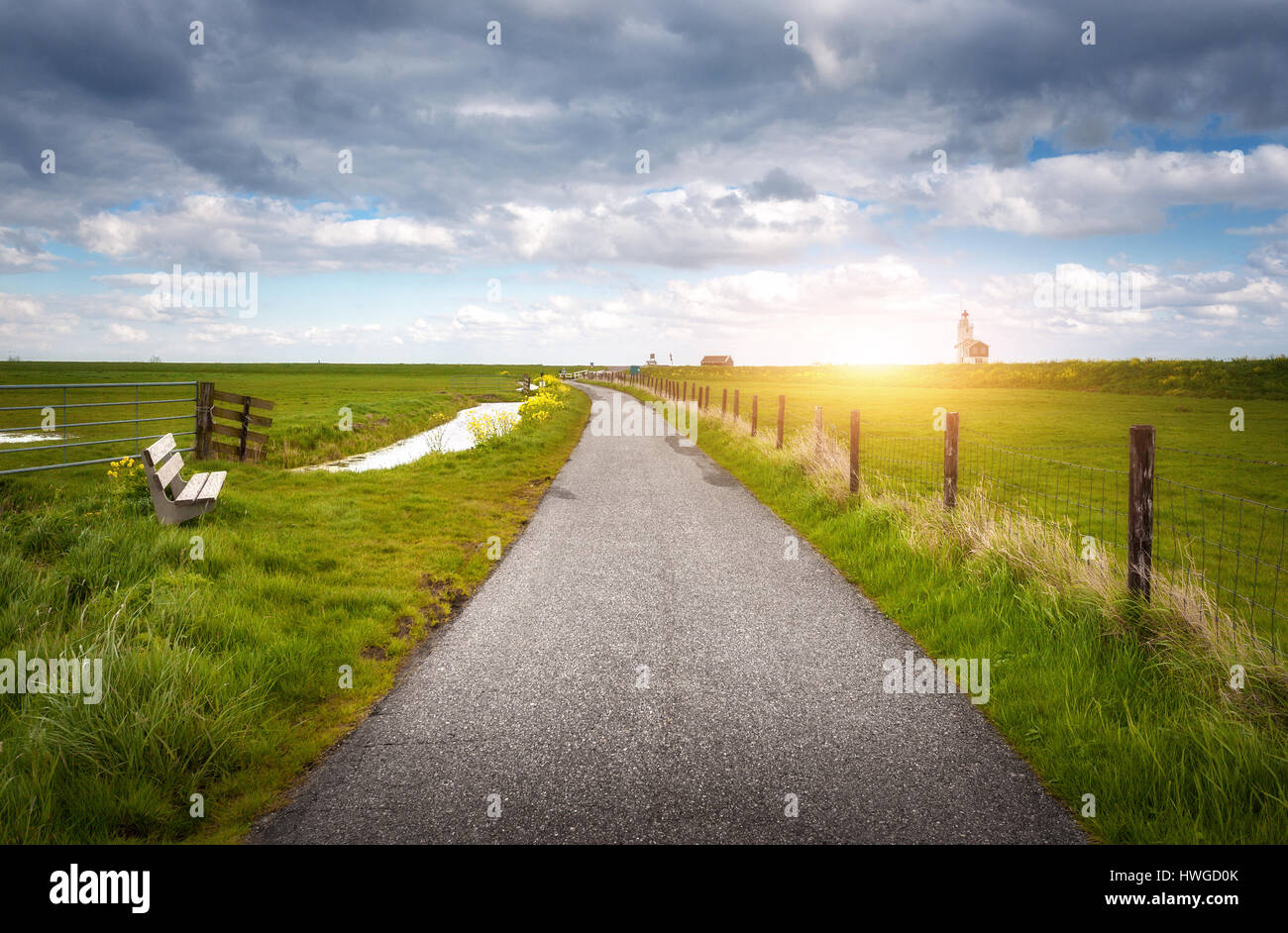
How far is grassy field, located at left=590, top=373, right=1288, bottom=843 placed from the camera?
3.19 m

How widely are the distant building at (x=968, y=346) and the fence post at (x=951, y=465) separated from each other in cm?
12464

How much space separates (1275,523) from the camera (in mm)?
11266

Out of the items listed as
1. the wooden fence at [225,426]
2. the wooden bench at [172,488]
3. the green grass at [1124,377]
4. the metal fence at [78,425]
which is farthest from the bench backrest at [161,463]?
the green grass at [1124,377]

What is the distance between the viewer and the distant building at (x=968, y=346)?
120 m

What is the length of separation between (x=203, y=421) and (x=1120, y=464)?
23.3m

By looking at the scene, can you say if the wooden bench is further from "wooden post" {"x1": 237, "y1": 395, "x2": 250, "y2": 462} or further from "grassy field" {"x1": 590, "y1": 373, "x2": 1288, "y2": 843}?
"grassy field" {"x1": 590, "y1": 373, "x2": 1288, "y2": 843}

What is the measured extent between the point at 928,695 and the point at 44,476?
19.1 meters

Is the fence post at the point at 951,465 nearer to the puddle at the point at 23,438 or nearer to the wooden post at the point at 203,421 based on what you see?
the wooden post at the point at 203,421

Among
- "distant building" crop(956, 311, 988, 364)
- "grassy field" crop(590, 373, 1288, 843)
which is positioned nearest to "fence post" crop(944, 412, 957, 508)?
"grassy field" crop(590, 373, 1288, 843)

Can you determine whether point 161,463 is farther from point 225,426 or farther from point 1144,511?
point 1144,511

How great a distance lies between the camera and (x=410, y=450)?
70.2ft
